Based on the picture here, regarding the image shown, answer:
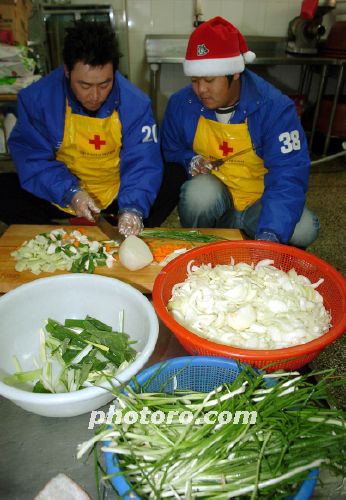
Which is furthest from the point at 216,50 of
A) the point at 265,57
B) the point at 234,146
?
the point at 265,57

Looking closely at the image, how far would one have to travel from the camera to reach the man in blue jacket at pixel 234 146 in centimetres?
172

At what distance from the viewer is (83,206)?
5.66 ft

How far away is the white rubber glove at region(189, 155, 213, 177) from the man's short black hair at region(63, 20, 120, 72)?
2.19ft

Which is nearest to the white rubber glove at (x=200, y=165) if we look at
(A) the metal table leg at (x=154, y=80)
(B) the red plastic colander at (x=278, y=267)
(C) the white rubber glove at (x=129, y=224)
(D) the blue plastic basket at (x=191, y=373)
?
(C) the white rubber glove at (x=129, y=224)

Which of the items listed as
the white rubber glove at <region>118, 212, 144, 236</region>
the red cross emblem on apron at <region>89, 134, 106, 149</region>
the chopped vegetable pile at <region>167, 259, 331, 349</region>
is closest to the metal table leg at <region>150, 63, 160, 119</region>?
the red cross emblem on apron at <region>89, 134, 106, 149</region>

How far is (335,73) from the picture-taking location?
15.3 feet

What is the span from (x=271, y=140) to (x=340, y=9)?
3786mm

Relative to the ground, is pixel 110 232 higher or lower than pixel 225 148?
lower

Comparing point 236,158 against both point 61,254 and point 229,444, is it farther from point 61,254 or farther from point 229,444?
point 229,444

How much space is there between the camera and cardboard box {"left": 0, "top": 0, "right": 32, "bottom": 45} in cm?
292

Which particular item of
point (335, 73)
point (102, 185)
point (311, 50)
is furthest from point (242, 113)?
point (335, 73)

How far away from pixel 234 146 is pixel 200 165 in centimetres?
21

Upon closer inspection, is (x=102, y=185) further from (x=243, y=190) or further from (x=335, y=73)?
(x=335, y=73)

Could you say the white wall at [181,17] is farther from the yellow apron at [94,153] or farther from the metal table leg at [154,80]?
the yellow apron at [94,153]
